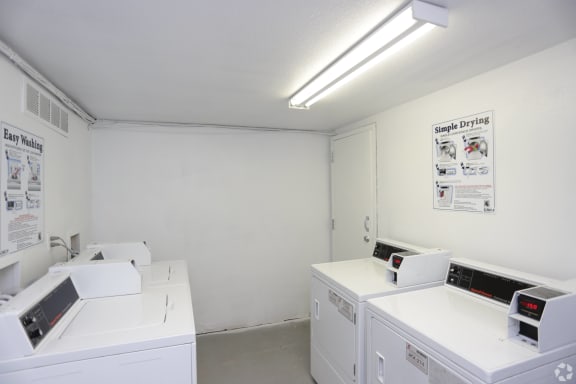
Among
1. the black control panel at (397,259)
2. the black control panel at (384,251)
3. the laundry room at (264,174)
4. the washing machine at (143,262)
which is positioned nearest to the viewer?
the laundry room at (264,174)

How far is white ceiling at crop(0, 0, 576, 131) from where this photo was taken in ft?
3.84

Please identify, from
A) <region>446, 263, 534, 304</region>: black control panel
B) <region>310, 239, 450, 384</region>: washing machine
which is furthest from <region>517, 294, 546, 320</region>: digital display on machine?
<region>310, 239, 450, 384</region>: washing machine

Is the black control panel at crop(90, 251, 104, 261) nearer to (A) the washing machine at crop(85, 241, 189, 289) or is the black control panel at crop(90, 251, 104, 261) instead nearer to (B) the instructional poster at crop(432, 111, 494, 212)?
(A) the washing machine at crop(85, 241, 189, 289)

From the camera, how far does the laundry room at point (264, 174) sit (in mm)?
1229

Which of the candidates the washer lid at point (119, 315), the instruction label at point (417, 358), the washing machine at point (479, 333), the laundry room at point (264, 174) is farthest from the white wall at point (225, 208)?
the instruction label at point (417, 358)

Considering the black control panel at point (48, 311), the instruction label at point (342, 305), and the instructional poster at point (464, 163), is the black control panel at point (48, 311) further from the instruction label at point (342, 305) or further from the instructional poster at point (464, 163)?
the instructional poster at point (464, 163)

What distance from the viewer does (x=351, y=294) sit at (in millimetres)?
1824

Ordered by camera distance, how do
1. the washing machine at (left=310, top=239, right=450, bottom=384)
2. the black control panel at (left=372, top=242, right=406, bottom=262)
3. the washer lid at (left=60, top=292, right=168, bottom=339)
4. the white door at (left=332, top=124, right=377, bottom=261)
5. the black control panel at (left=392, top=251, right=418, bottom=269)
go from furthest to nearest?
the white door at (left=332, top=124, right=377, bottom=261) → the black control panel at (left=372, top=242, right=406, bottom=262) → the black control panel at (left=392, top=251, right=418, bottom=269) → the washing machine at (left=310, top=239, right=450, bottom=384) → the washer lid at (left=60, top=292, right=168, bottom=339)

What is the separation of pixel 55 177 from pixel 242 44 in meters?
1.61

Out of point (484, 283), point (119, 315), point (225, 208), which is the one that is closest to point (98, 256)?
point (119, 315)

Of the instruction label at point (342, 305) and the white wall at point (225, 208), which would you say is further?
the white wall at point (225, 208)

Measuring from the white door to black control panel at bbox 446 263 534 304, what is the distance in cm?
109

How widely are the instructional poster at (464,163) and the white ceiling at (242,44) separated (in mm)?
322

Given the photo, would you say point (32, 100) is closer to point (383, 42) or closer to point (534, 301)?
point (383, 42)
